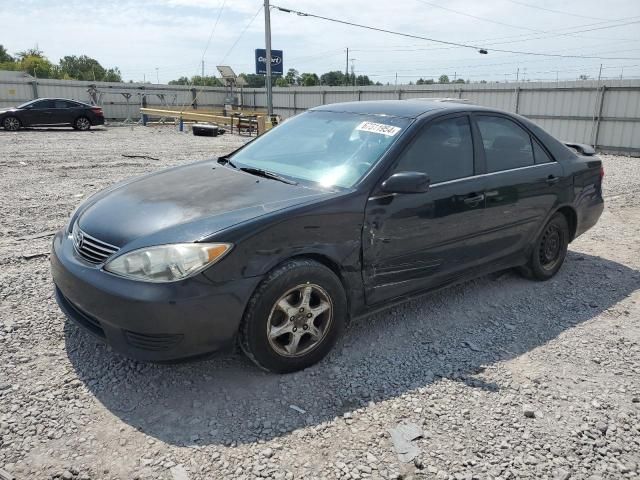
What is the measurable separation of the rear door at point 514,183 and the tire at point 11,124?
21.5m

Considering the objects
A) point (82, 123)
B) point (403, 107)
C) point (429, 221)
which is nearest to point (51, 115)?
point (82, 123)

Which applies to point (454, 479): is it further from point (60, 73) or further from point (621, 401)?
point (60, 73)

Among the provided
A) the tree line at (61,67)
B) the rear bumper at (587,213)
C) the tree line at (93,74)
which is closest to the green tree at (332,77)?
the tree line at (93,74)

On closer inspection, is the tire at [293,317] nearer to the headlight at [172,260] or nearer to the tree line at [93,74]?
the headlight at [172,260]

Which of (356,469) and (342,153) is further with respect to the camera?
(342,153)

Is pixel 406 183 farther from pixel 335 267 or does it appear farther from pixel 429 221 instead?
pixel 335 267

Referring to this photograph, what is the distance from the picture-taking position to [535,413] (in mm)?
2828

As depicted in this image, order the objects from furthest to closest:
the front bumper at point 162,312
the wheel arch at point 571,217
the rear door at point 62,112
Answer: the rear door at point 62,112, the wheel arch at point 571,217, the front bumper at point 162,312

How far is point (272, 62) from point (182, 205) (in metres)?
25.0

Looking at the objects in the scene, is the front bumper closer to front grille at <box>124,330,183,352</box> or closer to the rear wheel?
front grille at <box>124,330,183,352</box>

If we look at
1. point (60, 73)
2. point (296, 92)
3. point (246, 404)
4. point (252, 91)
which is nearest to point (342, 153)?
point (246, 404)

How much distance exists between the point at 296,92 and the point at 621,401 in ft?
91.9

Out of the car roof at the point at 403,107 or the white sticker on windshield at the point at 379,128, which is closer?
the white sticker on windshield at the point at 379,128

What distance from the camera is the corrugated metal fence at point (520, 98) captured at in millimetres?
16406
